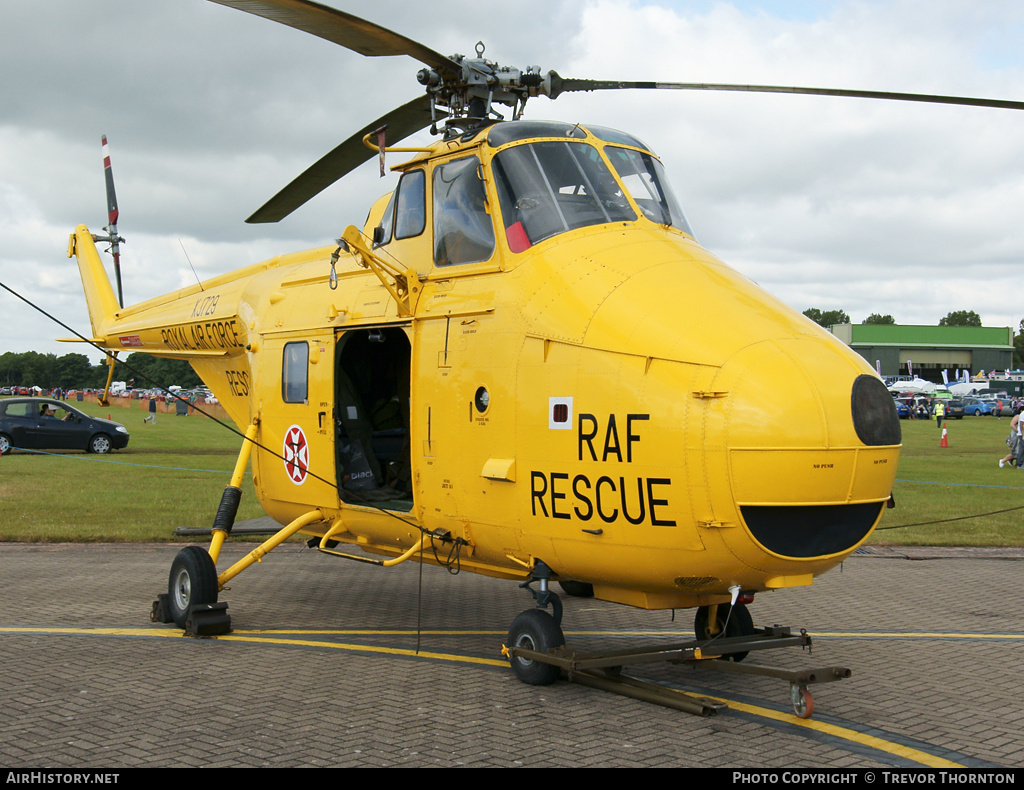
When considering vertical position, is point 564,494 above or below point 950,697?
above

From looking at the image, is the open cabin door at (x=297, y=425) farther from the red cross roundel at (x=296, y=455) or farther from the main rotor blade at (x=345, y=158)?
the main rotor blade at (x=345, y=158)

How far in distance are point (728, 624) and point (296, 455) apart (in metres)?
4.74

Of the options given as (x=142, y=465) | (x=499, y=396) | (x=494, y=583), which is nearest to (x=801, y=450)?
(x=499, y=396)

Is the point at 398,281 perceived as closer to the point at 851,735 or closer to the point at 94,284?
the point at 851,735

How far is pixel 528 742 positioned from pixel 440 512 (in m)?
2.36

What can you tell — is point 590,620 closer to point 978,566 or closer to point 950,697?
point 950,697

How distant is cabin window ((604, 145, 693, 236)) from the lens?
766 centimetres

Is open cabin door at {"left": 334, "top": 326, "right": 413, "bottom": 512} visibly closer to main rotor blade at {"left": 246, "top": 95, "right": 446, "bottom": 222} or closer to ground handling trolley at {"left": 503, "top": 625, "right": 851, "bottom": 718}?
main rotor blade at {"left": 246, "top": 95, "right": 446, "bottom": 222}

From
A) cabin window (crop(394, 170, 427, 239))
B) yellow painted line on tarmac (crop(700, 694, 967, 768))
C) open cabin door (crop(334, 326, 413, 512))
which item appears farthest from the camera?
open cabin door (crop(334, 326, 413, 512))

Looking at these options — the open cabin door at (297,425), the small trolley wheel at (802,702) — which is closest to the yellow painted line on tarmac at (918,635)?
the small trolley wheel at (802,702)

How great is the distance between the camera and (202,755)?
5570mm

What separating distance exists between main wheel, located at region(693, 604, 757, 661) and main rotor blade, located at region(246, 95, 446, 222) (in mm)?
5375

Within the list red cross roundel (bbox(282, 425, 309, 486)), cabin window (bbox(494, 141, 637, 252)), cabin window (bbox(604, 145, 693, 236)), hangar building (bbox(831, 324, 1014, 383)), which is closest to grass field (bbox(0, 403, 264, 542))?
red cross roundel (bbox(282, 425, 309, 486))
